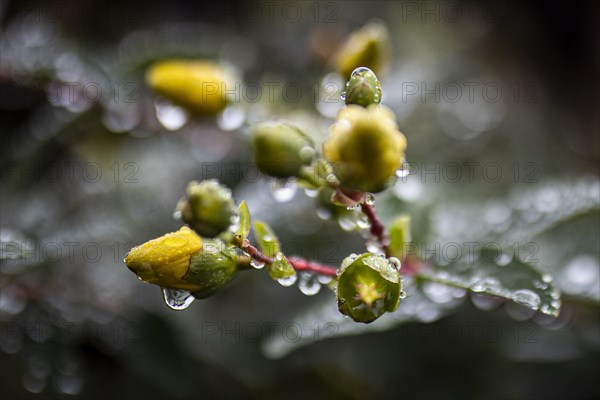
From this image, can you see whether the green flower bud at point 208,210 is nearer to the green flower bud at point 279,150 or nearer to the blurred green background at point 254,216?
the green flower bud at point 279,150

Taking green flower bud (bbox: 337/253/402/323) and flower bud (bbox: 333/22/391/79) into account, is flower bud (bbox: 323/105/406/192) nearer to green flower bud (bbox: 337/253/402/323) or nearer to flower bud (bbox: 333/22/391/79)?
green flower bud (bbox: 337/253/402/323)

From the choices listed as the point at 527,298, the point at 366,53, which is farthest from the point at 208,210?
the point at 366,53

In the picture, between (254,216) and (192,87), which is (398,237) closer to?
(254,216)

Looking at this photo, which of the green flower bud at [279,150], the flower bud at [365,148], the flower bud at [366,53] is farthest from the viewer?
the flower bud at [366,53]

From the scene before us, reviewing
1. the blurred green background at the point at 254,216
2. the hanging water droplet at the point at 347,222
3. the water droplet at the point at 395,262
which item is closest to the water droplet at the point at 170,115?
the blurred green background at the point at 254,216

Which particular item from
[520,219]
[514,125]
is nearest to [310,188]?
[520,219]

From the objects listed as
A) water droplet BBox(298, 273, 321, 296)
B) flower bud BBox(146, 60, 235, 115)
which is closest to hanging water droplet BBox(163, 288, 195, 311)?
water droplet BBox(298, 273, 321, 296)
